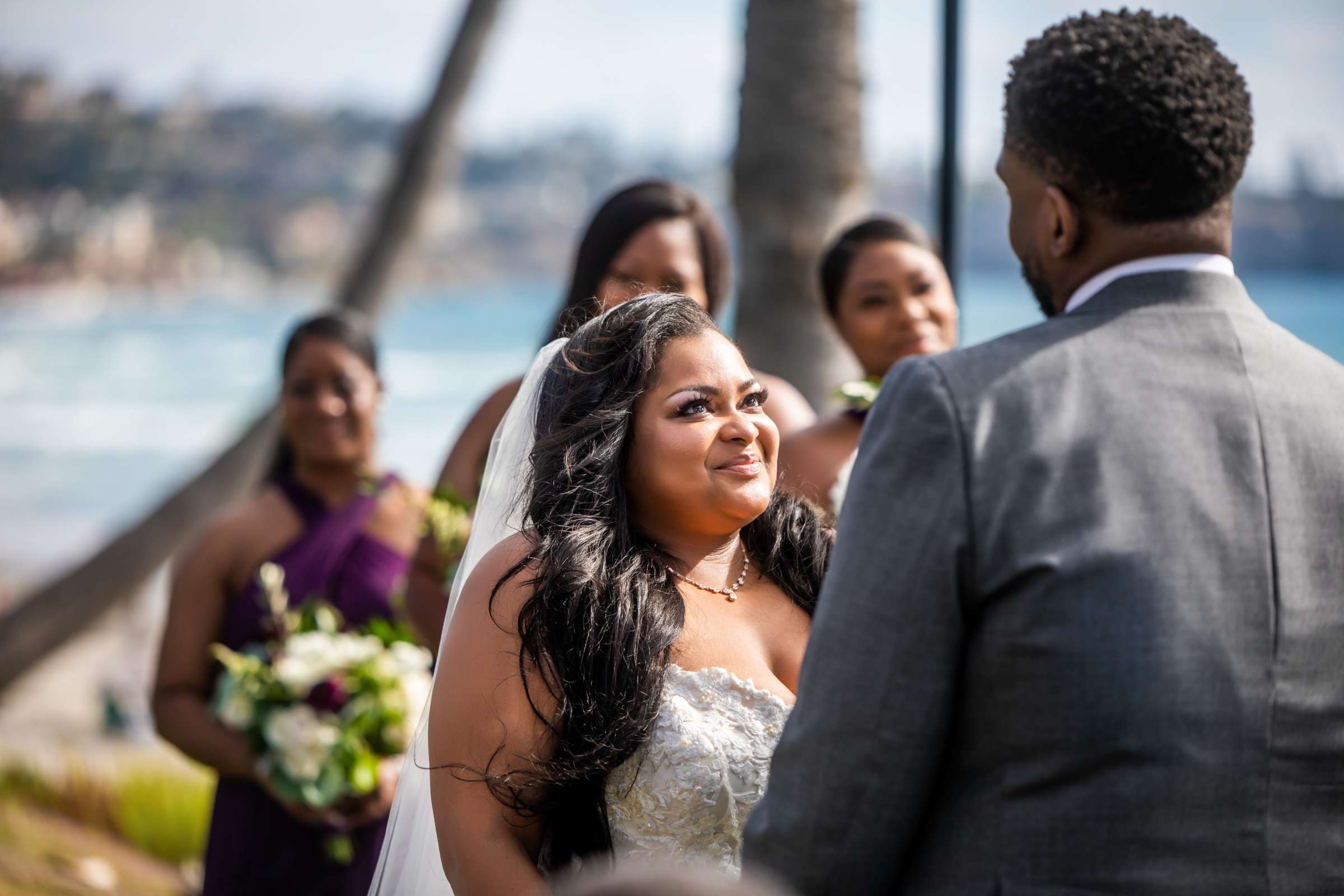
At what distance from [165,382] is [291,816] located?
39.3 meters

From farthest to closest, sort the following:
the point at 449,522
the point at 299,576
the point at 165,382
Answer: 1. the point at 165,382
2. the point at 299,576
3. the point at 449,522

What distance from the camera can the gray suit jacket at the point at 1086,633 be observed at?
181 cm

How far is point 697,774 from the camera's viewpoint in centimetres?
258

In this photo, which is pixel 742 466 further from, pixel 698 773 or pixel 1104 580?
pixel 1104 580

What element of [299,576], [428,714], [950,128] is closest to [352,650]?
[299,576]

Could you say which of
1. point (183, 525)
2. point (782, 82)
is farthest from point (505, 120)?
point (782, 82)

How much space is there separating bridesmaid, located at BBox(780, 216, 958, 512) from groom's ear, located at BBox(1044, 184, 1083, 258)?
2.18 meters

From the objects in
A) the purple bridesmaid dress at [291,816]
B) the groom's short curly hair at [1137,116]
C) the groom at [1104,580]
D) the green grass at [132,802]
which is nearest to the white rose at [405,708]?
the purple bridesmaid dress at [291,816]

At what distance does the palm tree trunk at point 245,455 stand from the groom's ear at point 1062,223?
332 inches

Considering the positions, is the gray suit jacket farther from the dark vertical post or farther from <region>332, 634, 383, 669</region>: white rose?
the dark vertical post

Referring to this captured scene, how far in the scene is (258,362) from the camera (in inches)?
1690

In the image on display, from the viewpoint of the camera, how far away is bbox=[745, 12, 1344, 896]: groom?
1.82m

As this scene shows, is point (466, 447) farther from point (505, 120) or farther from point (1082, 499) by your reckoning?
point (505, 120)

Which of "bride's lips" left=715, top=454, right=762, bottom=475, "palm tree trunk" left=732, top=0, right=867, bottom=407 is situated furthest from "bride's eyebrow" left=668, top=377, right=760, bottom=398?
"palm tree trunk" left=732, top=0, right=867, bottom=407
